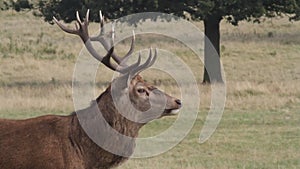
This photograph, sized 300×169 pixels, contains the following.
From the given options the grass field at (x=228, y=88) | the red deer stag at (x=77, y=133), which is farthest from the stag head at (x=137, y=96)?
the grass field at (x=228, y=88)

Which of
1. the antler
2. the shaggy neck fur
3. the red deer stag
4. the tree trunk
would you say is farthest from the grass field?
the shaggy neck fur

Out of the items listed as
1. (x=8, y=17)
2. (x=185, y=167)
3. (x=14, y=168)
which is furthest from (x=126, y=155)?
(x=8, y=17)

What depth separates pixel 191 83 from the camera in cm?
2572

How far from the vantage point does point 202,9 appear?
25312mm

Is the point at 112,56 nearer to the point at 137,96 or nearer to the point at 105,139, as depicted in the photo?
the point at 137,96

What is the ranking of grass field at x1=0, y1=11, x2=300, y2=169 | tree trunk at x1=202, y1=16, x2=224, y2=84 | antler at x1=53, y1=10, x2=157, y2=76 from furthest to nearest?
tree trunk at x1=202, y1=16, x2=224, y2=84 → grass field at x1=0, y1=11, x2=300, y2=169 → antler at x1=53, y1=10, x2=157, y2=76

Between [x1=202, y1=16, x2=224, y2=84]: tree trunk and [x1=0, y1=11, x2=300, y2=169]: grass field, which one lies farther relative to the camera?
[x1=202, y1=16, x2=224, y2=84]: tree trunk

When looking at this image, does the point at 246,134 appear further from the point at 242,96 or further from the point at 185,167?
the point at 242,96

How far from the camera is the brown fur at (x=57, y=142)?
8.73 meters

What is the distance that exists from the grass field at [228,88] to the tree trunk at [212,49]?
729 mm

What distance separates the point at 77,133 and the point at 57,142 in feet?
0.89

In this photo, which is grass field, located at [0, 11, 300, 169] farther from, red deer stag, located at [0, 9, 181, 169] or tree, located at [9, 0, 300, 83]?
red deer stag, located at [0, 9, 181, 169]

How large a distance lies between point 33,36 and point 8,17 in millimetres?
10380

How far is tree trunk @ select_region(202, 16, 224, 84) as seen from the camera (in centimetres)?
2755
